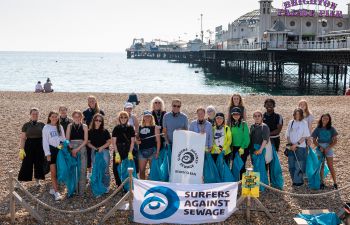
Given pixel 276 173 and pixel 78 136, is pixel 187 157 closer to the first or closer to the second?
pixel 276 173

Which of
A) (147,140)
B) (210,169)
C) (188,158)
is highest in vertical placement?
(147,140)

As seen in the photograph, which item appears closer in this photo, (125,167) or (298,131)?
(125,167)

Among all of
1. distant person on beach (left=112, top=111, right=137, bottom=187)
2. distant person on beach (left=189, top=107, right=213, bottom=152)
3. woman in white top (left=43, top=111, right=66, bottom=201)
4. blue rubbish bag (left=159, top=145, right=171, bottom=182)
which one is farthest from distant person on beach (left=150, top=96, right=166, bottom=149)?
woman in white top (left=43, top=111, right=66, bottom=201)

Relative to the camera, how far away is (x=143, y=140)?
8070 mm

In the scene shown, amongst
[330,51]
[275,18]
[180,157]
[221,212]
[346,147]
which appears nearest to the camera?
[221,212]

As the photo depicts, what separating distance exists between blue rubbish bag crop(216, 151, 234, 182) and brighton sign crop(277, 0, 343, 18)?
2174 inches

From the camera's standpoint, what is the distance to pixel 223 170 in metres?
8.09

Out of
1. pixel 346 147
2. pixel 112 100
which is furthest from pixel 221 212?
pixel 112 100

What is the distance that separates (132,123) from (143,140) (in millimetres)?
647

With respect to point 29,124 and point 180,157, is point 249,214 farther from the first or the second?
point 29,124

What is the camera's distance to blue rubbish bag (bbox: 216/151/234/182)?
8062mm

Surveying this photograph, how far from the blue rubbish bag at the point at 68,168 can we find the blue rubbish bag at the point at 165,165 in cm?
152

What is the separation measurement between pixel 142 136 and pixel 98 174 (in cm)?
105

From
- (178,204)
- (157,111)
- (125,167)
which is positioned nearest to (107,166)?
(125,167)
